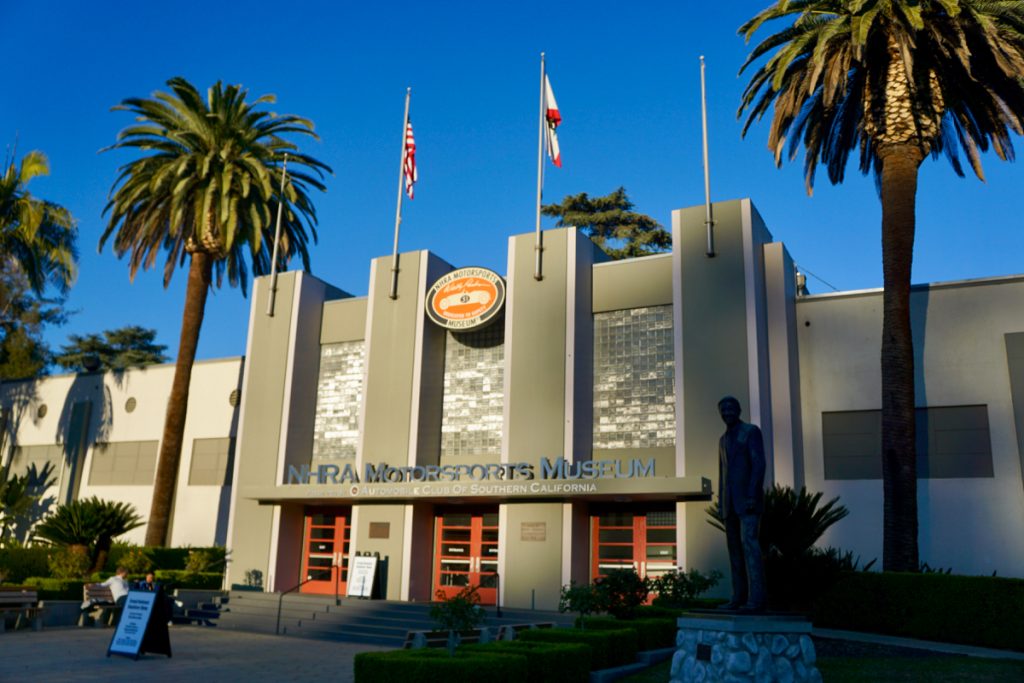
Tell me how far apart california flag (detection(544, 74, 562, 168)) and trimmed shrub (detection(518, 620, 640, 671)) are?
1787cm

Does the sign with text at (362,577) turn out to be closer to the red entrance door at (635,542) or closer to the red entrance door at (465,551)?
the red entrance door at (465,551)

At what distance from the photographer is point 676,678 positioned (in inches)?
467

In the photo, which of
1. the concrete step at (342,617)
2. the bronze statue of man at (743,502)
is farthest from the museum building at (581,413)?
the bronze statue of man at (743,502)

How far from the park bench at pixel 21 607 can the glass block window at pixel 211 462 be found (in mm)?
11454

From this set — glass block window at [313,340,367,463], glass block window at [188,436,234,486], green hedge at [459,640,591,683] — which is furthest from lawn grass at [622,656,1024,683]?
glass block window at [188,436,234,486]

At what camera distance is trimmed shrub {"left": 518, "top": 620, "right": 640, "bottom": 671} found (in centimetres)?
1470

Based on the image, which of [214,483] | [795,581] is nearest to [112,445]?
[214,483]

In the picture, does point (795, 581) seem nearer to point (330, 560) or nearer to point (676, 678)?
point (676, 678)

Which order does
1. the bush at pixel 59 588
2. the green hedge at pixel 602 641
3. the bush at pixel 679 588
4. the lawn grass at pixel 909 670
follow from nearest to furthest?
1. the lawn grass at pixel 909 670
2. the green hedge at pixel 602 641
3. the bush at pixel 679 588
4. the bush at pixel 59 588

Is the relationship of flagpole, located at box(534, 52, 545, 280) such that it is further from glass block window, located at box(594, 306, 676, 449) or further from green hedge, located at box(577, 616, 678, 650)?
green hedge, located at box(577, 616, 678, 650)

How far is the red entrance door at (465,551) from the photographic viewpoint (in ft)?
91.1

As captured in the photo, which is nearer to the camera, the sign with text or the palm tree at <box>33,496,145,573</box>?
the sign with text

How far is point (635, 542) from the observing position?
25.7 m

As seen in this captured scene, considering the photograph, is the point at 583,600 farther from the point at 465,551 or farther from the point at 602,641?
the point at 465,551
